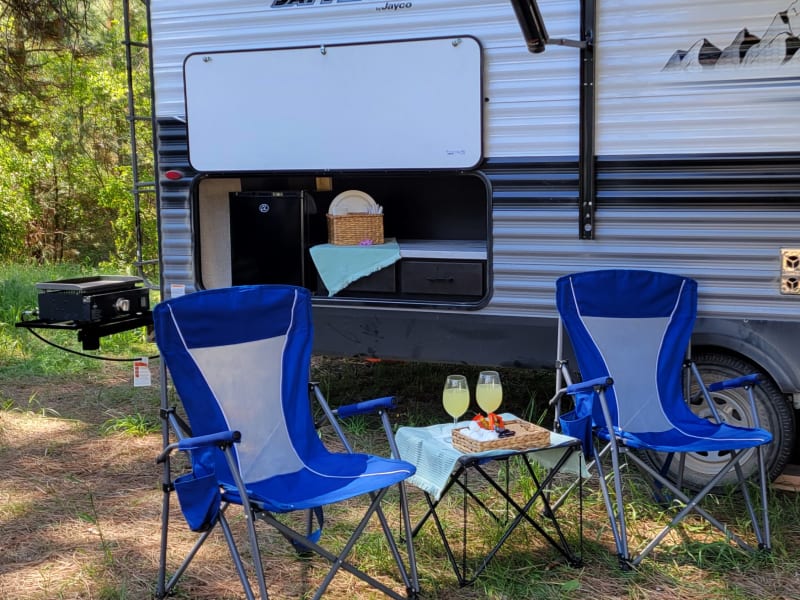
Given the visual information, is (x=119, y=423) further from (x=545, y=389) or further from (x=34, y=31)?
(x=34, y=31)

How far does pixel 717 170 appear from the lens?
3.47 m

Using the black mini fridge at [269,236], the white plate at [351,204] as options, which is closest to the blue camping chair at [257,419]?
the black mini fridge at [269,236]

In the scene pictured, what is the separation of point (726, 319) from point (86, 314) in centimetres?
285

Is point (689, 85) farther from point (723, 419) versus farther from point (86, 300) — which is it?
point (86, 300)

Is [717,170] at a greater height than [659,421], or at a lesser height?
greater

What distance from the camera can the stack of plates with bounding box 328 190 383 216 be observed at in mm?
4434

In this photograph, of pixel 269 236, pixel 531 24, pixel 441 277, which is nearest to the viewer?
pixel 531 24

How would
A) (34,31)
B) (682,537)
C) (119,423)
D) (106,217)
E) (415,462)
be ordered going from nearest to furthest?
(415,462) < (682,537) < (119,423) < (34,31) < (106,217)

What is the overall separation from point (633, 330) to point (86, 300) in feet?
8.13

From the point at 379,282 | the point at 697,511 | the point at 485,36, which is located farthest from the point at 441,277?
the point at 697,511

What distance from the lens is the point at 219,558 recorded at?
3.04 m

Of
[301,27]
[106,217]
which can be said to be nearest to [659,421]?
[301,27]

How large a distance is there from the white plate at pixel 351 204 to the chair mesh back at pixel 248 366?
4.66 ft

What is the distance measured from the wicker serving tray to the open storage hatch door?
1.41 m
